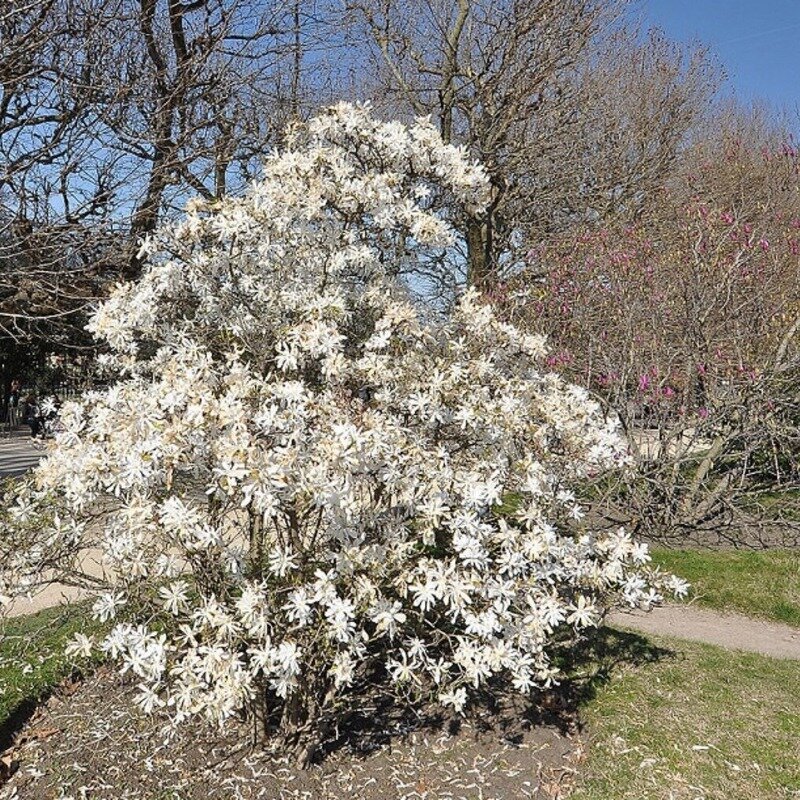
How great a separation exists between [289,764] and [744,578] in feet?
16.5

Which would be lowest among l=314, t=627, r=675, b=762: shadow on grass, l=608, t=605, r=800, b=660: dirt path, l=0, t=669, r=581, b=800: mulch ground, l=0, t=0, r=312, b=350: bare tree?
l=608, t=605, r=800, b=660: dirt path

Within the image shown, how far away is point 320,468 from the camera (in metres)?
2.69

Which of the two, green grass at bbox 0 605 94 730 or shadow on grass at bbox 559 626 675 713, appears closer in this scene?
green grass at bbox 0 605 94 730

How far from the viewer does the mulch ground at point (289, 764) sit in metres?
3.36

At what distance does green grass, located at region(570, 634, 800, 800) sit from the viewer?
11.1 ft

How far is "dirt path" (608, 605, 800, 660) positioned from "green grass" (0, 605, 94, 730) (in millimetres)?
3996

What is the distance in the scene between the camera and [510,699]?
4.16 m

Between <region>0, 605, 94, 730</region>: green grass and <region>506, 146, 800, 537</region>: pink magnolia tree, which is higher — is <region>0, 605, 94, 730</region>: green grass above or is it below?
below

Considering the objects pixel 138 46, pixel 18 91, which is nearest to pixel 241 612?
pixel 18 91

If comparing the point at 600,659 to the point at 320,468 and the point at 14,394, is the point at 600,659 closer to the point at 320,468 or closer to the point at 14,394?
the point at 320,468

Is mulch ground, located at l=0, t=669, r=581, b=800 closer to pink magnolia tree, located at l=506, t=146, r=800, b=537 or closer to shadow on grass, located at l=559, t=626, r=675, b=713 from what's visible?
shadow on grass, located at l=559, t=626, r=675, b=713

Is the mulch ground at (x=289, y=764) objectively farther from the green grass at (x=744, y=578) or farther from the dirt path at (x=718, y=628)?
the green grass at (x=744, y=578)

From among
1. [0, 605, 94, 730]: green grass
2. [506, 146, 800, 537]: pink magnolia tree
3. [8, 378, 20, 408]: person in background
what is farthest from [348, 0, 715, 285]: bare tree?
[8, 378, 20, 408]: person in background

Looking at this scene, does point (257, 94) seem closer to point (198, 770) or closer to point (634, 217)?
point (634, 217)
